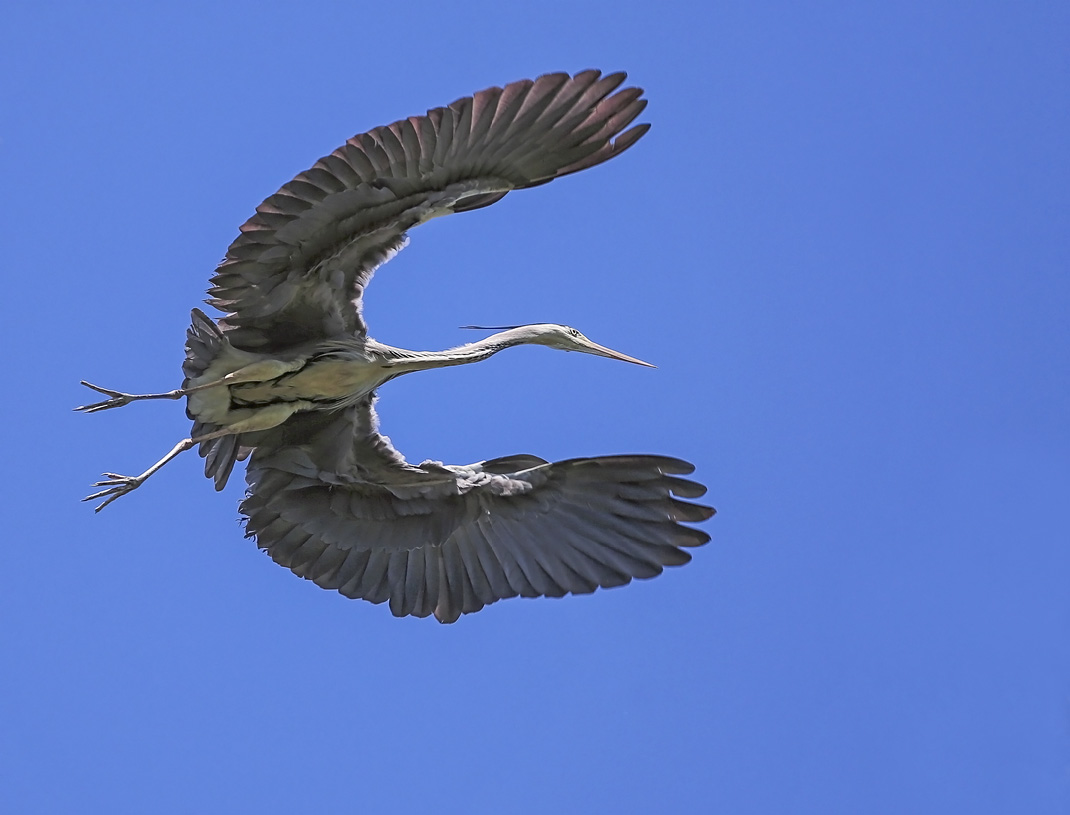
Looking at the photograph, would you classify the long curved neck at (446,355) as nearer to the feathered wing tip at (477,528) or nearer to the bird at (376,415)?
the bird at (376,415)

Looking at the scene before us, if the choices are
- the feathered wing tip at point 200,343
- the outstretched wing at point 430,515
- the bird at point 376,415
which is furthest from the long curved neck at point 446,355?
the feathered wing tip at point 200,343

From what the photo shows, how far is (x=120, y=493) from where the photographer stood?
397 inches

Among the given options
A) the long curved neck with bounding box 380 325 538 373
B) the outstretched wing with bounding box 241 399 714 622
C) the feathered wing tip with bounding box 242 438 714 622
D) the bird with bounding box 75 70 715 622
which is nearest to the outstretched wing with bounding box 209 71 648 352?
the bird with bounding box 75 70 715 622

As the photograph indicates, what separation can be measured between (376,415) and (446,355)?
32.4 inches

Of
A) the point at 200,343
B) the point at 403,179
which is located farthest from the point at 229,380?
the point at 403,179

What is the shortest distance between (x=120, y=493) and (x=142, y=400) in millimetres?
769

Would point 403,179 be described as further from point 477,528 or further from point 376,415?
point 477,528

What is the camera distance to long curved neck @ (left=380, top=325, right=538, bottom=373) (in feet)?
33.5

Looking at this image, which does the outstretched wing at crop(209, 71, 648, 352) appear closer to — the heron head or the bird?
the bird

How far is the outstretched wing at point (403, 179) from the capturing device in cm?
905

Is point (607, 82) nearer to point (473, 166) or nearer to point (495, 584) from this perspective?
point (473, 166)

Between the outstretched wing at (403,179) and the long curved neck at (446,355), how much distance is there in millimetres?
724

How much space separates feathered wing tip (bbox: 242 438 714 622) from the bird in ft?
0.04

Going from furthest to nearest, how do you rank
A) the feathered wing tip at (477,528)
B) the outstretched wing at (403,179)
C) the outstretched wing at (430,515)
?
1. the outstretched wing at (430,515)
2. the feathered wing tip at (477,528)
3. the outstretched wing at (403,179)
